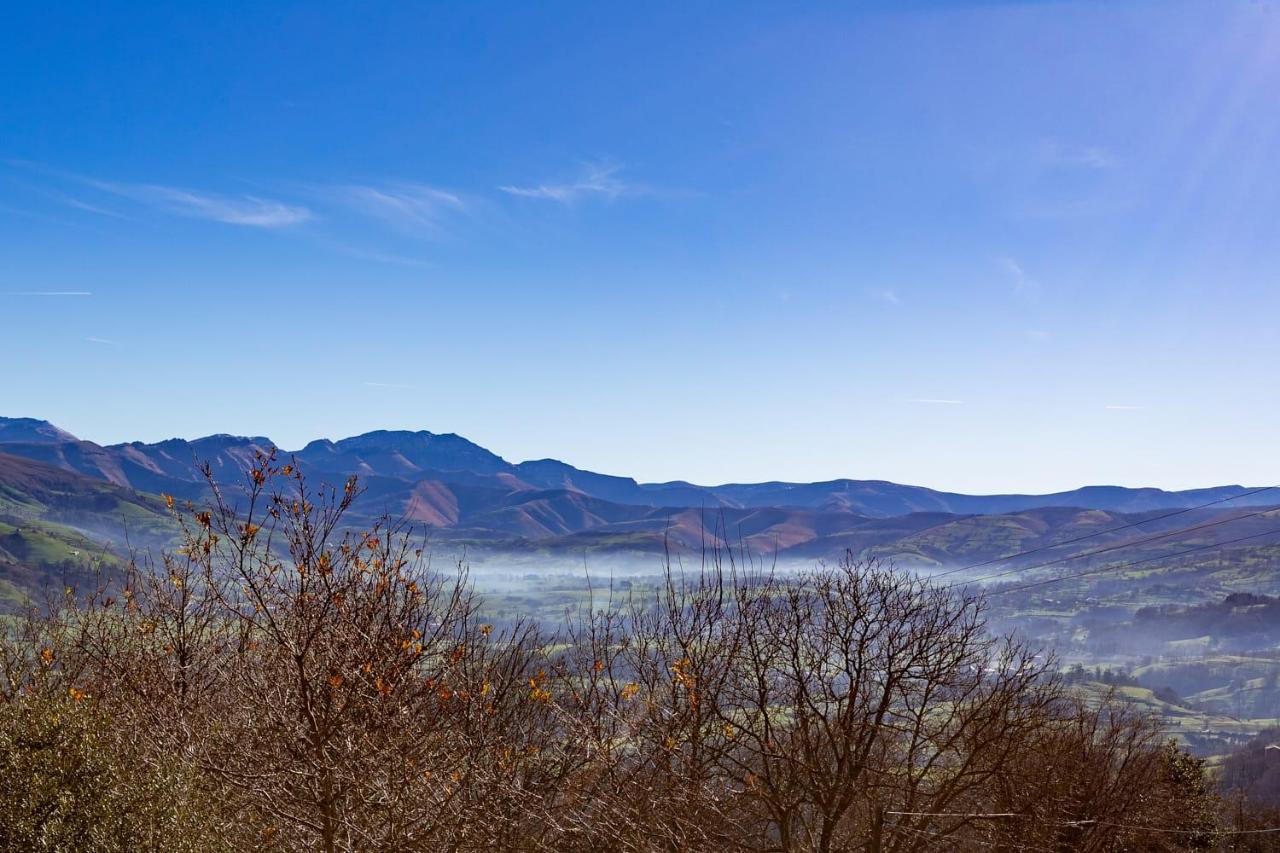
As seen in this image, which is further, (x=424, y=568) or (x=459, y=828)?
(x=424, y=568)

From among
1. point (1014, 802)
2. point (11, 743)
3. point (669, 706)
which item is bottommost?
point (1014, 802)

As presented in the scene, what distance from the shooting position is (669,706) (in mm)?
24141

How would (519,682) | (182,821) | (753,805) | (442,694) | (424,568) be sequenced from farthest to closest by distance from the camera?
1. (753,805)
2. (519,682)
3. (424,568)
4. (442,694)
5. (182,821)

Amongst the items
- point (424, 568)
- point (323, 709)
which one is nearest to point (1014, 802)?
point (424, 568)

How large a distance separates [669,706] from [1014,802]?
1528 centimetres

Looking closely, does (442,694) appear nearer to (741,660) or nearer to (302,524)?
(302,524)

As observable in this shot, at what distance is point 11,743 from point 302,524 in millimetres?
4920

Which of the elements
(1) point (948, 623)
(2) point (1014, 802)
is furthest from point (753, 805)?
(2) point (1014, 802)

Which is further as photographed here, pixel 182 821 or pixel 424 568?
pixel 424 568

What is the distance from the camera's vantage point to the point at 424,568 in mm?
18844

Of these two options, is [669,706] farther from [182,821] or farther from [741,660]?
[182,821]

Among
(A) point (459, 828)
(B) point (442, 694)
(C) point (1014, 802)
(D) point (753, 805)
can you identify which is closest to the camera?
(A) point (459, 828)

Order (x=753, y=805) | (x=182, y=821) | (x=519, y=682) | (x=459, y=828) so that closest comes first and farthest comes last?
(x=182, y=821), (x=459, y=828), (x=519, y=682), (x=753, y=805)

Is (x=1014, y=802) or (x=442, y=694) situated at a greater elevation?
(x=442, y=694)
